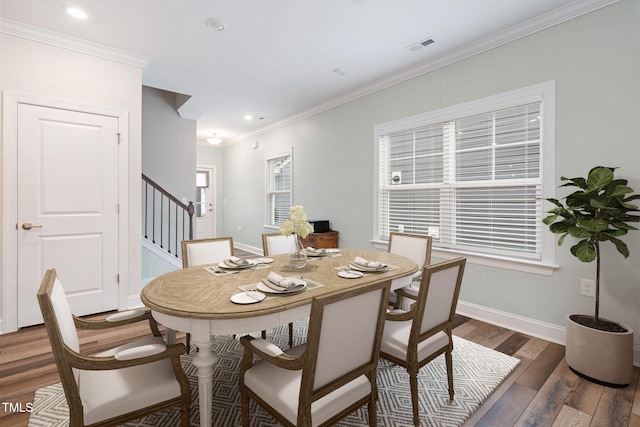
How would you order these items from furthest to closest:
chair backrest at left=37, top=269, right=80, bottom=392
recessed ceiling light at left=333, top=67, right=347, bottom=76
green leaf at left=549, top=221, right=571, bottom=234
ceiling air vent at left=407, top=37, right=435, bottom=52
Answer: recessed ceiling light at left=333, top=67, right=347, bottom=76 → ceiling air vent at left=407, top=37, right=435, bottom=52 → green leaf at left=549, top=221, right=571, bottom=234 → chair backrest at left=37, top=269, right=80, bottom=392

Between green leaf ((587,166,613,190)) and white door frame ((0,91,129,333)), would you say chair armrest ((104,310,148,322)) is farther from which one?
green leaf ((587,166,613,190))

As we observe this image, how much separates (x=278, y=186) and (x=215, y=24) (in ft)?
12.1

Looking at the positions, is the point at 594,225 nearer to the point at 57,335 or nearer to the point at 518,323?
the point at 518,323

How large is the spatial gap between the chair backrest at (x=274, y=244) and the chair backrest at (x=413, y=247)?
3.45 ft

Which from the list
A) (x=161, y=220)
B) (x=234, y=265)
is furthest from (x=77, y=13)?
(x=161, y=220)

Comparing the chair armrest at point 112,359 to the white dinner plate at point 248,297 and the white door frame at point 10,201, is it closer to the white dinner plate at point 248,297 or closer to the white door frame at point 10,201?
the white dinner plate at point 248,297

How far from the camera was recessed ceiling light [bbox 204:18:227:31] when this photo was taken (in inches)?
107

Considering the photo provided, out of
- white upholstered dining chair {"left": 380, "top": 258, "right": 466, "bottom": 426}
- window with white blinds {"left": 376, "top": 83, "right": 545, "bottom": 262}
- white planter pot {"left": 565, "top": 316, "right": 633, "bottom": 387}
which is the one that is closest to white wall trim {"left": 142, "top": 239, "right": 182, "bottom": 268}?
window with white blinds {"left": 376, "top": 83, "right": 545, "bottom": 262}

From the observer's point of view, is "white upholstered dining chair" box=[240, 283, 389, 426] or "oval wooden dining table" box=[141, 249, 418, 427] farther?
"oval wooden dining table" box=[141, 249, 418, 427]

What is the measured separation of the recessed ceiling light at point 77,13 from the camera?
8.37 feet

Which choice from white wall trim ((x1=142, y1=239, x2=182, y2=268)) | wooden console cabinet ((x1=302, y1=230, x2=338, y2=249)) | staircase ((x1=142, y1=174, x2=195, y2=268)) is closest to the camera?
white wall trim ((x1=142, y1=239, x2=182, y2=268))

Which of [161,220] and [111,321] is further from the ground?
[161,220]

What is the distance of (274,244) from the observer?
2.98 m

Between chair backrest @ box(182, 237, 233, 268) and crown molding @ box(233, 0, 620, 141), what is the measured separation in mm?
2823
